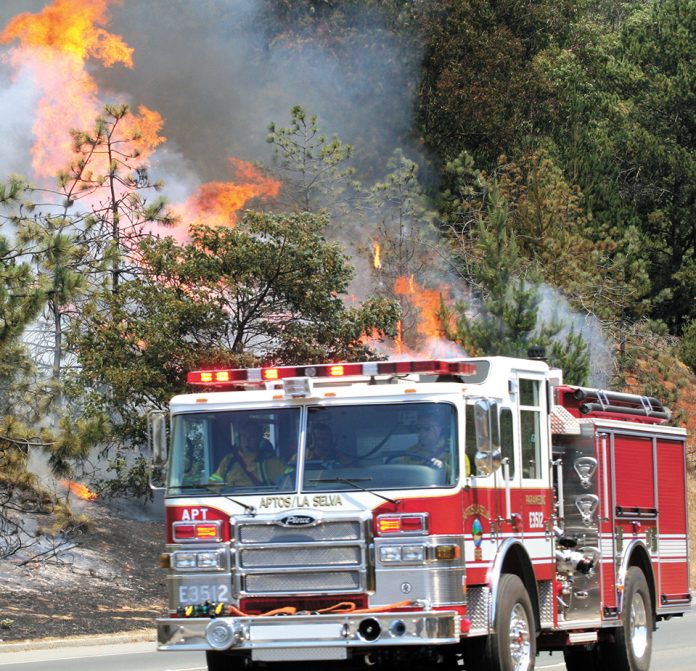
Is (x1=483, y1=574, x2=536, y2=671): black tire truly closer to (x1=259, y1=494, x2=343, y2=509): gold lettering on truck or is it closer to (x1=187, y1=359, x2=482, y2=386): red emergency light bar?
(x1=259, y1=494, x2=343, y2=509): gold lettering on truck

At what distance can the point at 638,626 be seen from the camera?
1480 centimetres

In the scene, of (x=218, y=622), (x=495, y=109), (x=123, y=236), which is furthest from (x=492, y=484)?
(x=495, y=109)

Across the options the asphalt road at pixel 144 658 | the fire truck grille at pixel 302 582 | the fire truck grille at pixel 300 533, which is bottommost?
the asphalt road at pixel 144 658

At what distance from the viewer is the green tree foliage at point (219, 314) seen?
2680 centimetres

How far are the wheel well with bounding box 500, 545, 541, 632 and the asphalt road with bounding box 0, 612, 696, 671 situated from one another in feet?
11.5

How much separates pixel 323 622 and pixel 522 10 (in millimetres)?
41331

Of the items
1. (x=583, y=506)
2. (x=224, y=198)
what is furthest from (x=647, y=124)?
(x=583, y=506)

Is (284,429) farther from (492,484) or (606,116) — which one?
(606,116)

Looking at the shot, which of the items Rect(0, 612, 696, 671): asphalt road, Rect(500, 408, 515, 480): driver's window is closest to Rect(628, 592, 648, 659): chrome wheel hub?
Rect(0, 612, 696, 671): asphalt road

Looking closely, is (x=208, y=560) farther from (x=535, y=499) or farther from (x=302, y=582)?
(x=535, y=499)

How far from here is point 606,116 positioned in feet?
166

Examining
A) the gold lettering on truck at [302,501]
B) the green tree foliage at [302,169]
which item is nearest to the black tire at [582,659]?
the gold lettering on truck at [302,501]

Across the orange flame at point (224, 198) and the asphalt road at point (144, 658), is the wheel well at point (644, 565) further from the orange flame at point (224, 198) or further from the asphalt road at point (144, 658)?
the orange flame at point (224, 198)

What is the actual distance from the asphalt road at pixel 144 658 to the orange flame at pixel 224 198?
1503cm
